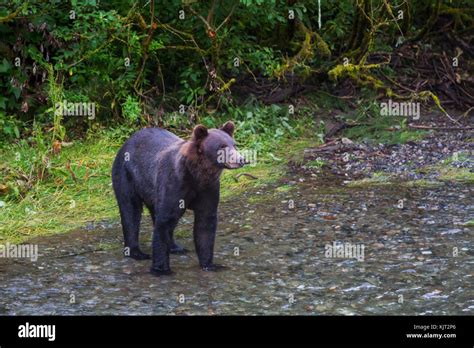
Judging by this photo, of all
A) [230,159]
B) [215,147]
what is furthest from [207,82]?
[230,159]

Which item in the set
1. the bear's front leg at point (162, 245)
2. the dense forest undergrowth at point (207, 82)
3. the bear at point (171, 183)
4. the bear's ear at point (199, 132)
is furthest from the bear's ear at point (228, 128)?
the dense forest undergrowth at point (207, 82)

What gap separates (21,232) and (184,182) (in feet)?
7.38

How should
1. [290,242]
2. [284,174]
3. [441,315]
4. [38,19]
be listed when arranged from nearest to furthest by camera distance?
1. [441,315]
2. [290,242]
3. [284,174]
4. [38,19]

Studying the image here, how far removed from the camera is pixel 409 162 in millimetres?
10766

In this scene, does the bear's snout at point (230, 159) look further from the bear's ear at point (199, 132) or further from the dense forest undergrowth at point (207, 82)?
the dense forest undergrowth at point (207, 82)

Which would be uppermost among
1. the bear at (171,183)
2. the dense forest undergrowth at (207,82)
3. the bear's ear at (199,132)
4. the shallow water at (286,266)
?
the dense forest undergrowth at (207,82)

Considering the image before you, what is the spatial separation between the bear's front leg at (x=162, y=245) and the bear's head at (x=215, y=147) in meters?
0.68

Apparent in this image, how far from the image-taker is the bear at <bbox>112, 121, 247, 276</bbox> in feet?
22.5

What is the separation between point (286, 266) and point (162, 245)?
1106 mm

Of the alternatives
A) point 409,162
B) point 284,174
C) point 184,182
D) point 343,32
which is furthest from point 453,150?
point 184,182

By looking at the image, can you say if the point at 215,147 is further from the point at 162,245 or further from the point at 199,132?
the point at 162,245

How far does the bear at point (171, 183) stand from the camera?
687cm

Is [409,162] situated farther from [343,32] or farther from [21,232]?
[21,232]

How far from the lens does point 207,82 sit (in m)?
12.1
